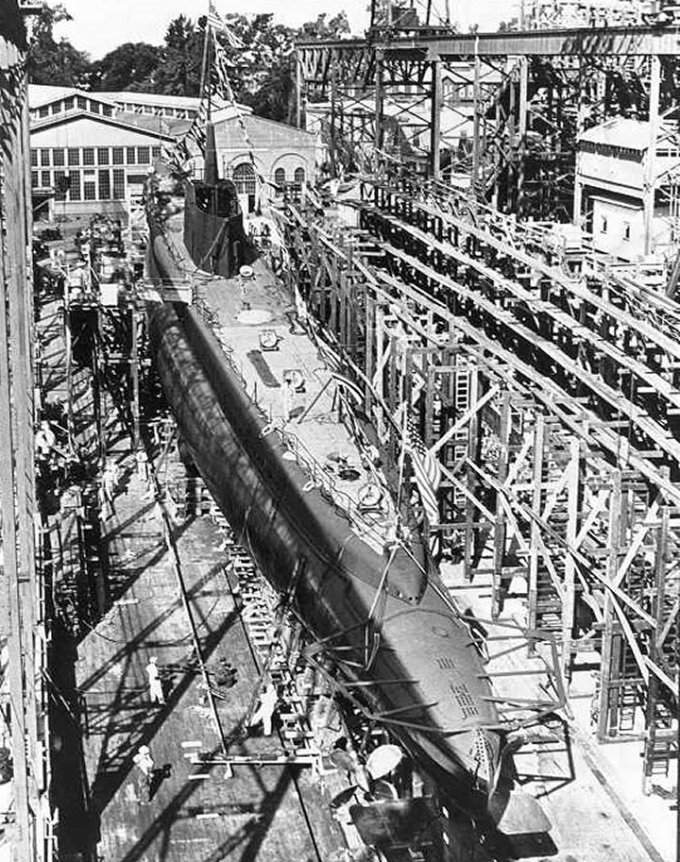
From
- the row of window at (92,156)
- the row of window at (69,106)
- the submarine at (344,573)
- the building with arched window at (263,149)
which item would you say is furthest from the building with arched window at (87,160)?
the submarine at (344,573)

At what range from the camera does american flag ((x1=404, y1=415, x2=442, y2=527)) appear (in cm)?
3353

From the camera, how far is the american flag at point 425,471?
33.5 m

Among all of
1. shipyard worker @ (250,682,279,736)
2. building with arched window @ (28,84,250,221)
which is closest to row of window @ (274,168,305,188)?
building with arched window @ (28,84,250,221)

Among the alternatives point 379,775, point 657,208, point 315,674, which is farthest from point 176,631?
point 657,208

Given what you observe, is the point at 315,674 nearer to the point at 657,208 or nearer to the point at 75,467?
the point at 75,467

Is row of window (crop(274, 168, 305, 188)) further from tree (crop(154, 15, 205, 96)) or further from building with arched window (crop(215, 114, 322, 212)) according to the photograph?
tree (crop(154, 15, 205, 96))

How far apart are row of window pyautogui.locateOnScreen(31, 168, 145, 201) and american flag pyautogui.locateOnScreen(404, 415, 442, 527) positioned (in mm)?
61554

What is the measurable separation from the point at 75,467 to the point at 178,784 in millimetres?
18532

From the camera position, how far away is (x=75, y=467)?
4397 cm

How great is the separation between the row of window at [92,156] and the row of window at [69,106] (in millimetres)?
6653

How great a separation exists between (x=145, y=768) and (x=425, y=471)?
11526 mm

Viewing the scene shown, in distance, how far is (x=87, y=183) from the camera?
94.9 m

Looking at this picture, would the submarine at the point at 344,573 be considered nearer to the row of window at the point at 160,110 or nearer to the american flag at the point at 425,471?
the american flag at the point at 425,471

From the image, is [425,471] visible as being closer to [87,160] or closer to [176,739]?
[176,739]
